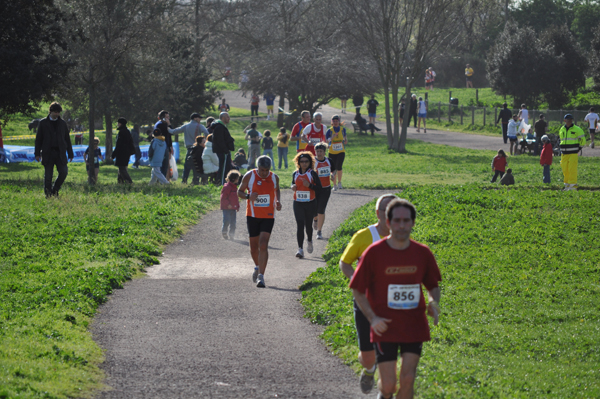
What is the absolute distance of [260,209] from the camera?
10742 mm

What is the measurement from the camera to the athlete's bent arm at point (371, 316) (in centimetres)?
524

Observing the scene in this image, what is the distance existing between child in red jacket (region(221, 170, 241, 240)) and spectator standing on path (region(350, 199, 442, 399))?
8.79 m

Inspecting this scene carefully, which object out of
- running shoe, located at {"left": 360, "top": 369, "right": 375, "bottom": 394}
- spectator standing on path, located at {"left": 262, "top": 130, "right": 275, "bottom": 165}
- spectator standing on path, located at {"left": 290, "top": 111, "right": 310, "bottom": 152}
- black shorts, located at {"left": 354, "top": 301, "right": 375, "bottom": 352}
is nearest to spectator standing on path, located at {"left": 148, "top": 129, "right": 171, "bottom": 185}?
spectator standing on path, located at {"left": 290, "top": 111, "right": 310, "bottom": 152}

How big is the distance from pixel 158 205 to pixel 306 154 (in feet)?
17.7

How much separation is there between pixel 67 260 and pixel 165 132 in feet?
29.0

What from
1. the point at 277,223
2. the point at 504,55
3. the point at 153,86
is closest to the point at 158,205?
the point at 277,223

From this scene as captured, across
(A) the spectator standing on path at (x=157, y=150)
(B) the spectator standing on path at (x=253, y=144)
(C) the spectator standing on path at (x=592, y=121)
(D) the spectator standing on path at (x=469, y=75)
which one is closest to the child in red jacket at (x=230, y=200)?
(A) the spectator standing on path at (x=157, y=150)

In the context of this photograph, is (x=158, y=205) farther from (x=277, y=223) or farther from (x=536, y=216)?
(x=536, y=216)

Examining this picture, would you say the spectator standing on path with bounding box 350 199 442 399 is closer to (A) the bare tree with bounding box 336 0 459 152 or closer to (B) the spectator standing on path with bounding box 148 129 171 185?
(B) the spectator standing on path with bounding box 148 129 171 185

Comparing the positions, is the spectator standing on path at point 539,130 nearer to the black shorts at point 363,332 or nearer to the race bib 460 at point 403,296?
the black shorts at point 363,332

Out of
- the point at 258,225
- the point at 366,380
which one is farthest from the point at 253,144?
the point at 366,380

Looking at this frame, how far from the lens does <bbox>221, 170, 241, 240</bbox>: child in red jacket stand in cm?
1400

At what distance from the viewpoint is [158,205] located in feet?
A: 54.2

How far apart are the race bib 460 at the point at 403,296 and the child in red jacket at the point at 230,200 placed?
8869mm
